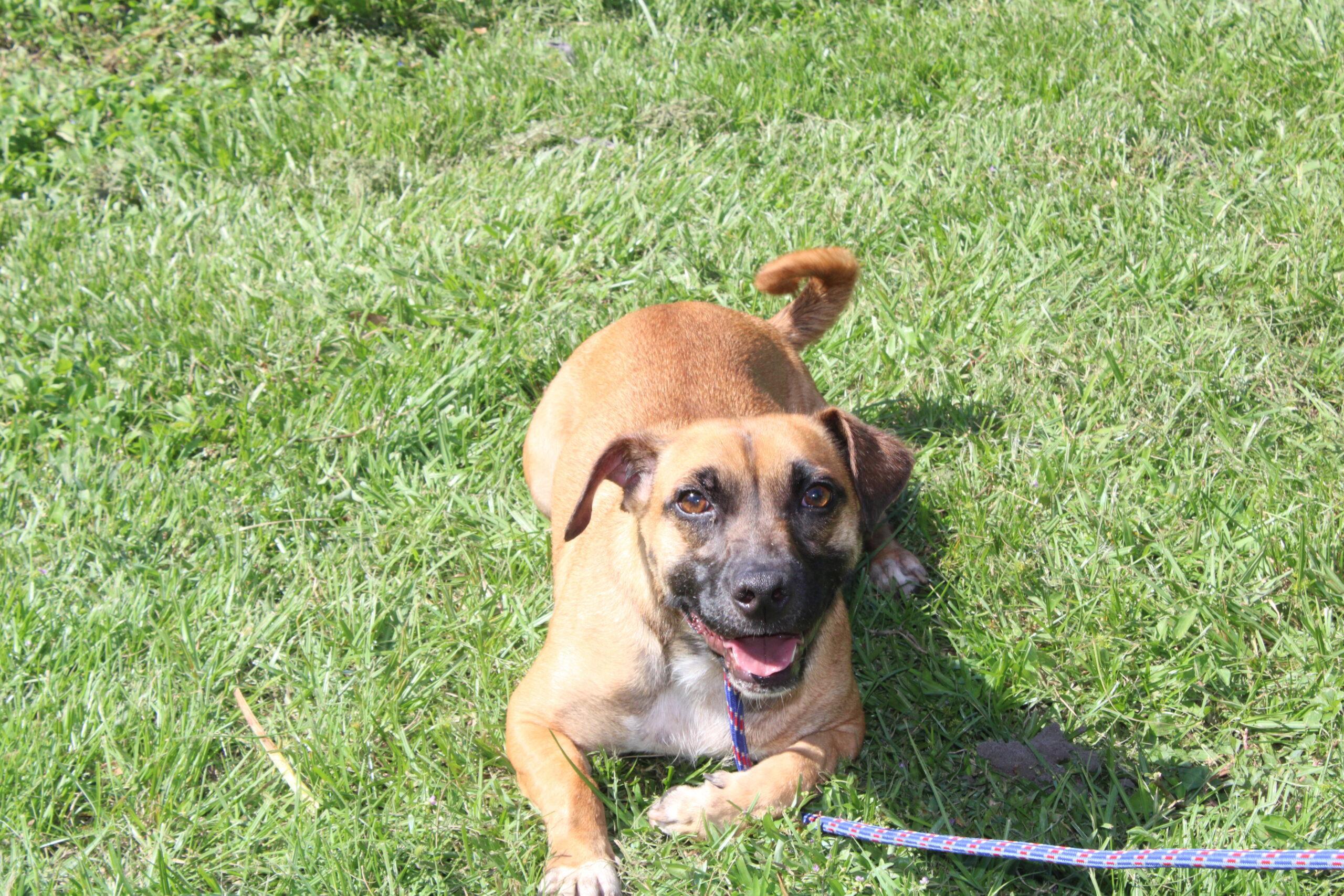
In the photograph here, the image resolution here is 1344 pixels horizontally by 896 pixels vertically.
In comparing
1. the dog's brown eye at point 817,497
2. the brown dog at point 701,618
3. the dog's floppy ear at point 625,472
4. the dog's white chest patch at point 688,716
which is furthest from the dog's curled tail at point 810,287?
the dog's white chest patch at point 688,716

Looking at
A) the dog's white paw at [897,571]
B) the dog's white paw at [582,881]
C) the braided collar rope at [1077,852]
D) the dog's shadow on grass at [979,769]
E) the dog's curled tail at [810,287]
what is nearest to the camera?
the braided collar rope at [1077,852]

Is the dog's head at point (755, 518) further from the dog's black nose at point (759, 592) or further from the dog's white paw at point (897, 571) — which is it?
the dog's white paw at point (897, 571)

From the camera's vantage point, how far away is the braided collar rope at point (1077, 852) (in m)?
2.59

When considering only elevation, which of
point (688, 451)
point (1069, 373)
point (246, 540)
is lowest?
point (246, 540)

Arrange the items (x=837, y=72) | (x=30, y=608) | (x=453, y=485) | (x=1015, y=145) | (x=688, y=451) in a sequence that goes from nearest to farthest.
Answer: (x=688, y=451), (x=30, y=608), (x=453, y=485), (x=1015, y=145), (x=837, y=72)

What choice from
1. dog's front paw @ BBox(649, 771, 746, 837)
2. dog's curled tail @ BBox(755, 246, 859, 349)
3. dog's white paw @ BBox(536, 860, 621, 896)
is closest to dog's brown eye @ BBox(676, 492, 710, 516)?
dog's front paw @ BBox(649, 771, 746, 837)

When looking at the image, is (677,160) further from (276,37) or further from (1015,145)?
(276,37)

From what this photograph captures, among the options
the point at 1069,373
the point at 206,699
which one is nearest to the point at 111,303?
the point at 206,699

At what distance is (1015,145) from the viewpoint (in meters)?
6.31

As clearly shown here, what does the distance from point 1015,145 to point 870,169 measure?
0.74 metres

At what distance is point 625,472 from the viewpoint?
374 cm

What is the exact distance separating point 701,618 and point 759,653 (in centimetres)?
18

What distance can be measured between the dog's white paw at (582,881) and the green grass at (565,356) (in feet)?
0.35

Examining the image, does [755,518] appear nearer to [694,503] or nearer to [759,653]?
[694,503]
